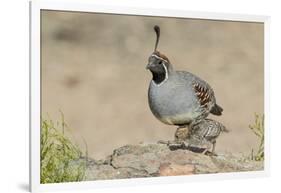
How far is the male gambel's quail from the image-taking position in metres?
2.63

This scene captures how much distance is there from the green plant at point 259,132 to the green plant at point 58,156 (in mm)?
899

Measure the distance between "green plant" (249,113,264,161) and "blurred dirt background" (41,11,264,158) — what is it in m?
0.03

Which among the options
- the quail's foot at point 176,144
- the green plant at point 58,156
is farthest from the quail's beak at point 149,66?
the green plant at point 58,156

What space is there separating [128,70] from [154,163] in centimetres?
45

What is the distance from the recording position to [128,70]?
258 cm

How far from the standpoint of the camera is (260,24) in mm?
2867

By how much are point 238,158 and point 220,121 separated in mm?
213

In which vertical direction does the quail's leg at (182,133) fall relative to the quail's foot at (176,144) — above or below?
above

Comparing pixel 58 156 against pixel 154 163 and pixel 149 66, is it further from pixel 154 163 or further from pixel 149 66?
pixel 149 66

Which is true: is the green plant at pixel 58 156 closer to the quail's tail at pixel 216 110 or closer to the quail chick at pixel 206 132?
the quail chick at pixel 206 132

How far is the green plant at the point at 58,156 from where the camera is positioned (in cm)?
245

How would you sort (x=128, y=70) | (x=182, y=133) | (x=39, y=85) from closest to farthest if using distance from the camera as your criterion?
(x=39, y=85)
(x=128, y=70)
(x=182, y=133)

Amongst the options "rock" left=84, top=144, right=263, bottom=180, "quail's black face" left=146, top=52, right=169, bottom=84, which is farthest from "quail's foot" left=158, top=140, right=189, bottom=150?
"quail's black face" left=146, top=52, right=169, bottom=84

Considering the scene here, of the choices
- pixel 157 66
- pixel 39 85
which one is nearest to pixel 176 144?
pixel 157 66
